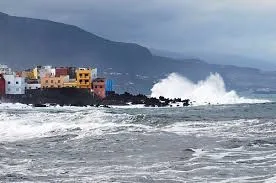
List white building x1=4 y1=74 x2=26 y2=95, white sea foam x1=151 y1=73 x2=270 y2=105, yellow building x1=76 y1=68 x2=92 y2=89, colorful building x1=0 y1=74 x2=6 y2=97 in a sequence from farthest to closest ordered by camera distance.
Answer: white sea foam x1=151 y1=73 x2=270 y2=105 < yellow building x1=76 y1=68 x2=92 y2=89 < white building x1=4 y1=74 x2=26 y2=95 < colorful building x1=0 y1=74 x2=6 y2=97

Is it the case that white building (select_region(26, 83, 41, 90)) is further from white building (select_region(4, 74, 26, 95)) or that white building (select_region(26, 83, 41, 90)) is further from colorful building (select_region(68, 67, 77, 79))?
colorful building (select_region(68, 67, 77, 79))

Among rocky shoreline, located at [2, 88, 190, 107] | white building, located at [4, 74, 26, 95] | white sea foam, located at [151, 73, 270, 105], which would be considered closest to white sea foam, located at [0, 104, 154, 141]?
rocky shoreline, located at [2, 88, 190, 107]

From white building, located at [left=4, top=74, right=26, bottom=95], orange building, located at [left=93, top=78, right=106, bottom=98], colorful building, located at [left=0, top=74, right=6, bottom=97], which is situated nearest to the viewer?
colorful building, located at [left=0, top=74, right=6, bottom=97]

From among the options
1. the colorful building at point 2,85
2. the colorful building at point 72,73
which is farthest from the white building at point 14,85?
the colorful building at point 72,73

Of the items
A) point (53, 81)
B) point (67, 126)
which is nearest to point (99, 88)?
point (53, 81)

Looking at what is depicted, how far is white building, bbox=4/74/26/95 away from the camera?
83250 mm

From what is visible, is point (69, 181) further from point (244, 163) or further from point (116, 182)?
point (244, 163)

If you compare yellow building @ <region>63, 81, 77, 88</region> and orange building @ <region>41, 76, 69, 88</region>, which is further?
orange building @ <region>41, 76, 69, 88</region>

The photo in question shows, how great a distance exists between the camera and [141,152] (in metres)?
22.2

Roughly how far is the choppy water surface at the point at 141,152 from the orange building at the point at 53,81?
5250cm

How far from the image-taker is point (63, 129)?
107 ft

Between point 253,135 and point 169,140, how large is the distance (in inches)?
173

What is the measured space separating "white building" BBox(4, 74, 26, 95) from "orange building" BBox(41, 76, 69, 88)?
5.07 metres

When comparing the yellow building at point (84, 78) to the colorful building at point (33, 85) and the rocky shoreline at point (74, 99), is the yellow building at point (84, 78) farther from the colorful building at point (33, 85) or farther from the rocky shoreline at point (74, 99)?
the colorful building at point (33, 85)
